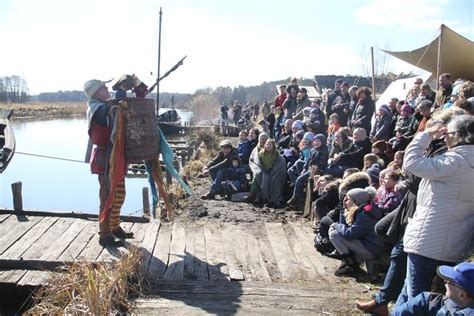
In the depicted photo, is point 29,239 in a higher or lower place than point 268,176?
lower

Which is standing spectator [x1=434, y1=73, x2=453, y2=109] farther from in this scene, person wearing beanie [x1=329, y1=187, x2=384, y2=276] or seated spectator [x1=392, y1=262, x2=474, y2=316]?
seated spectator [x1=392, y1=262, x2=474, y2=316]

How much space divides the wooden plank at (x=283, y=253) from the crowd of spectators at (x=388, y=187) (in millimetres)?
409

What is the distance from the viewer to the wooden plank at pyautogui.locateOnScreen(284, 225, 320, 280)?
475cm

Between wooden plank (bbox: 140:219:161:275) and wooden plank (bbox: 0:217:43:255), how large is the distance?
1.53 m

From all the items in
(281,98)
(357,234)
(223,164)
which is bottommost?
(357,234)

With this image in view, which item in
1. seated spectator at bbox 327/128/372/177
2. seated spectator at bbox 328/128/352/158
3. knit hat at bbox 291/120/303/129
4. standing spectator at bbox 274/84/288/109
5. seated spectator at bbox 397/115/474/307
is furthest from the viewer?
standing spectator at bbox 274/84/288/109

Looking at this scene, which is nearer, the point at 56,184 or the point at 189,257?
the point at 189,257

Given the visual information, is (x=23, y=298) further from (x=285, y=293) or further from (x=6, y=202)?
(x=6, y=202)

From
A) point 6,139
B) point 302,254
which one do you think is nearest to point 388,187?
point 302,254

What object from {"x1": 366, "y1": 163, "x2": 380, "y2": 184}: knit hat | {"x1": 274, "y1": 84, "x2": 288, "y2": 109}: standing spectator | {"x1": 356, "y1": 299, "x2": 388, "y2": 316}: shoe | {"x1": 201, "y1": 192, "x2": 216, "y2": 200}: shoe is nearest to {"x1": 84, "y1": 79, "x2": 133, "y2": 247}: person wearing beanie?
{"x1": 356, "y1": 299, "x2": 388, "y2": 316}: shoe

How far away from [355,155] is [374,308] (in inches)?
136

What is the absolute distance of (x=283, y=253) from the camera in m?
5.32

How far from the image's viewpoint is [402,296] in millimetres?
3242

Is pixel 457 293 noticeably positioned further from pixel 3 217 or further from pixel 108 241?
pixel 3 217
